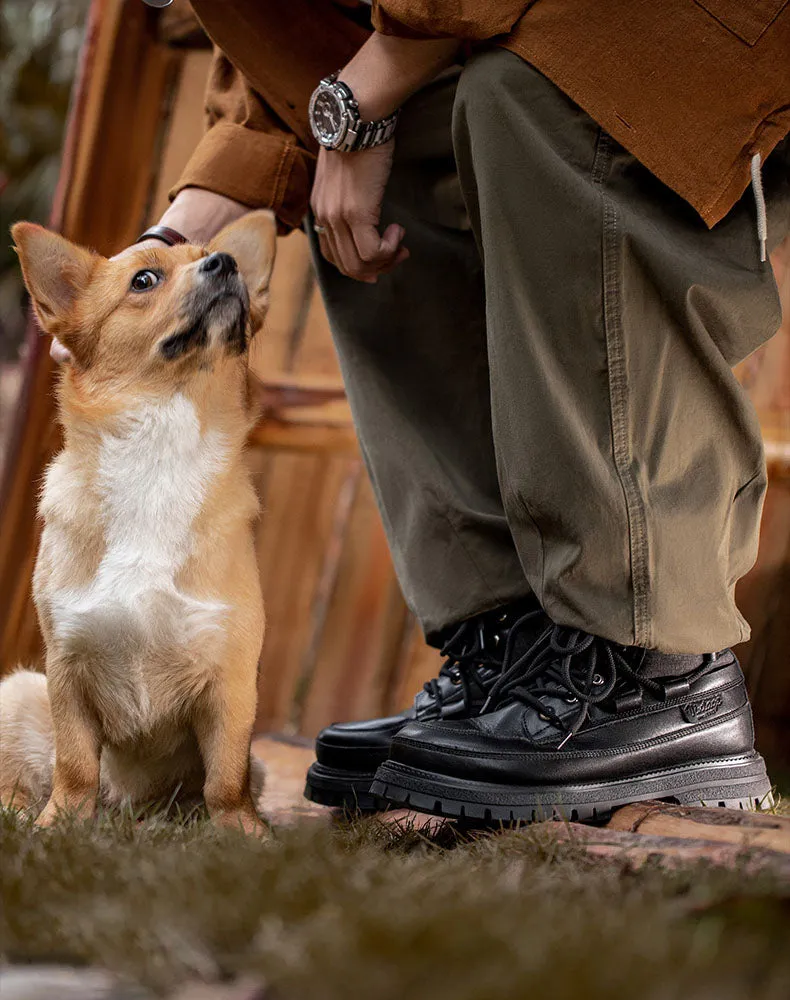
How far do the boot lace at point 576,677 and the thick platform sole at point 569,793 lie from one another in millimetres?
83

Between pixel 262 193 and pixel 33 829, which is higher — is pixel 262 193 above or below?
above

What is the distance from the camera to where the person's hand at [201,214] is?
6.19ft

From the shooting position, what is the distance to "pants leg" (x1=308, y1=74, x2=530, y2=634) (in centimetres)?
179

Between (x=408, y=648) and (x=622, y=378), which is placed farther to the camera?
(x=408, y=648)

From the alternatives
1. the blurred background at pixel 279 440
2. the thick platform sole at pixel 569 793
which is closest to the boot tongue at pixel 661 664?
the thick platform sole at pixel 569 793

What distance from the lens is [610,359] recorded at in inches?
55.6

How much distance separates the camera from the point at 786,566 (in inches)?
110

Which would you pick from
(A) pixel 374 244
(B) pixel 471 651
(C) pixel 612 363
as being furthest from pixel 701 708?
(A) pixel 374 244

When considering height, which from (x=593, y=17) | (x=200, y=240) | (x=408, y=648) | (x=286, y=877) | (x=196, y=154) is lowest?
(x=408, y=648)

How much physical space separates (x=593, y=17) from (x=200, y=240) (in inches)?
33.0

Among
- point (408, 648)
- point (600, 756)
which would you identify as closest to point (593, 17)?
point (600, 756)

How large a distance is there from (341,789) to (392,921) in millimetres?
946

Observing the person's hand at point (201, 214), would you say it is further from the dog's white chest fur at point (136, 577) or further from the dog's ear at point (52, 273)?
the dog's white chest fur at point (136, 577)

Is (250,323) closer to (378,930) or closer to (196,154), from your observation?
(196,154)
